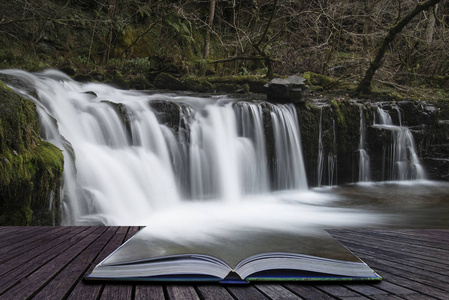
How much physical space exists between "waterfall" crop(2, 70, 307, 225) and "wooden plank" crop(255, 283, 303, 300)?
3613mm

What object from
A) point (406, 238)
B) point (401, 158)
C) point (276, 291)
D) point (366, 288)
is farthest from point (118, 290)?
point (401, 158)

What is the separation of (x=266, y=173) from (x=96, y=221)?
4.76m

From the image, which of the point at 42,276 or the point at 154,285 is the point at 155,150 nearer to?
the point at 42,276

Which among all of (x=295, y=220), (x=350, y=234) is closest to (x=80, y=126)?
(x=295, y=220)

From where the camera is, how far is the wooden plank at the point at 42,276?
137 cm

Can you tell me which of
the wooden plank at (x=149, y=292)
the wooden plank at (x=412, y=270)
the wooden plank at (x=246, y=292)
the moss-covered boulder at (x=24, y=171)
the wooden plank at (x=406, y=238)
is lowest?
the wooden plank at (x=406, y=238)

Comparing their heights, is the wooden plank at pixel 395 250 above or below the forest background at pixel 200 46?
below

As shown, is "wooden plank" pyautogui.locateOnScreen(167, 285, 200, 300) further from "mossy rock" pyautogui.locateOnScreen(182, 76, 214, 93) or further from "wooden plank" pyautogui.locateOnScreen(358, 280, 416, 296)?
"mossy rock" pyautogui.locateOnScreen(182, 76, 214, 93)

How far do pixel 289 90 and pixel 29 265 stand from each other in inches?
320

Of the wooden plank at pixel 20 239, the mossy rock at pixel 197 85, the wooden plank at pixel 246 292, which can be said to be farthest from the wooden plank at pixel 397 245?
the mossy rock at pixel 197 85

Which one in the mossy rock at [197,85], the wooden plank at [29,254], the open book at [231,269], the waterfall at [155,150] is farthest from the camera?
the mossy rock at [197,85]

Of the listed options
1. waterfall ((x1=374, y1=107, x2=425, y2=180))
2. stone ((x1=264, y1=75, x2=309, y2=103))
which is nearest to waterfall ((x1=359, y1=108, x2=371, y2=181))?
waterfall ((x1=374, y1=107, x2=425, y2=180))

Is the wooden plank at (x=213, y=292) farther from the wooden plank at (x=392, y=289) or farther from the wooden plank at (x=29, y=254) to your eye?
the wooden plank at (x=29, y=254)

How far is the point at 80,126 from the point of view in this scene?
6.43 m
